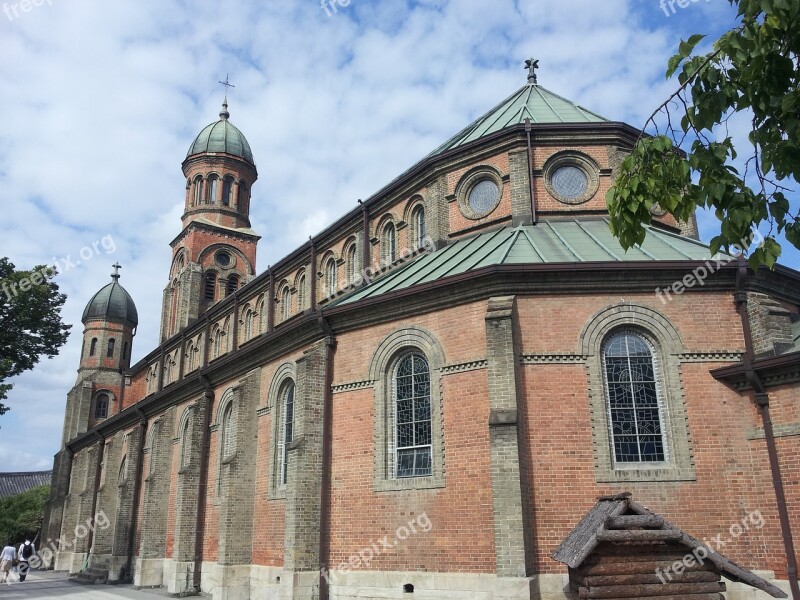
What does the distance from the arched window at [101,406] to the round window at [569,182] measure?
3671 centimetres

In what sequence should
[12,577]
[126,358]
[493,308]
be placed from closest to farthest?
1. [493,308]
2. [12,577]
3. [126,358]

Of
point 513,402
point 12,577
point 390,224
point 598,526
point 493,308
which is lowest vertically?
point 12,577

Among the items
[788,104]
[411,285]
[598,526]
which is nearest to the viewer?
[788,104]

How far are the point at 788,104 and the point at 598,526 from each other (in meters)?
6.50

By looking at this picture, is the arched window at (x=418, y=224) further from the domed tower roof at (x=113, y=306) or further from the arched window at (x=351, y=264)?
the domed tower roof at (x=113, y=306)

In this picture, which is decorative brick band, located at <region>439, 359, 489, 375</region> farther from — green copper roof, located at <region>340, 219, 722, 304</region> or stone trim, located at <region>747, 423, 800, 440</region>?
stone trim, located at <region>747, 423, 800, 440</region>

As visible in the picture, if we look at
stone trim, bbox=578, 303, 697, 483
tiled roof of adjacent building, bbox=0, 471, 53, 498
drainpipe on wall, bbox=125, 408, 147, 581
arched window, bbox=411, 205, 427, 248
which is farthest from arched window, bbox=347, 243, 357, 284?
tiled roof of adjacent building, bbox=0, 471, 53, 498

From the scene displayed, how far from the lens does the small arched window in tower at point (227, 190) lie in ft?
129

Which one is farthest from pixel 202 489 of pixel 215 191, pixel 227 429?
pixel 215 191

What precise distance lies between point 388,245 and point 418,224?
146 centimetres

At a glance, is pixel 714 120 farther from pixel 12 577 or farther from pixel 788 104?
pixel 12 577

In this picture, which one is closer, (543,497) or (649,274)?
(543,497)

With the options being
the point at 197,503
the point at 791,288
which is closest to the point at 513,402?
the point at 791,288

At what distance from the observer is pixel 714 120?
210 inches
